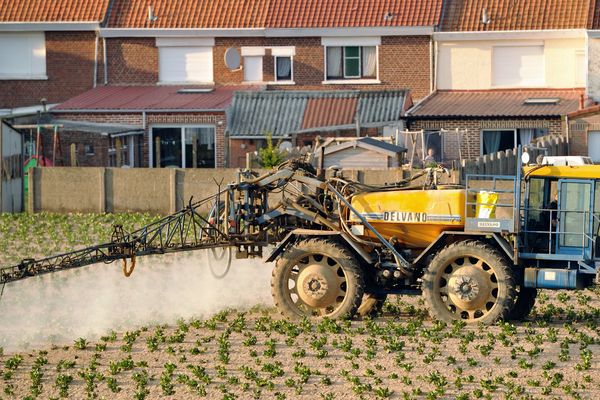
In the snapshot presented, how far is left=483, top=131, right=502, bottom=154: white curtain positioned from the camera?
51.7 m

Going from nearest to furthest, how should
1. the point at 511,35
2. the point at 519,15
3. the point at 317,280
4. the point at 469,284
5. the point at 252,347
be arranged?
1. the point at 252,347
2. the point at 469,284
3. the point at 317,280
4. the point at 511,35
5. the point at 519,15

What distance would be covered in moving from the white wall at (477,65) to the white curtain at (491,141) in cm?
360

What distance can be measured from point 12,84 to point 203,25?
8.13 meters

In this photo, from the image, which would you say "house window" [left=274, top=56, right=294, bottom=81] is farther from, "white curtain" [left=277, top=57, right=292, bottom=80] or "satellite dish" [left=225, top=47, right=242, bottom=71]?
"satellite dish" [left=225, top=47, right=242, bottom=71]

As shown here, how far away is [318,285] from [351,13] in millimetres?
33838

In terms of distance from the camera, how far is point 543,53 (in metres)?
54.5

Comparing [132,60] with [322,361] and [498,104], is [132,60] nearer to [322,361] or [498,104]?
[498,104]

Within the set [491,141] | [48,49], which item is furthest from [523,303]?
[48,49]

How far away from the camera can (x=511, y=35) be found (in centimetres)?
5425

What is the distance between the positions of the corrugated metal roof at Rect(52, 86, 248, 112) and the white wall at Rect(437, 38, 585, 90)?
302 inches

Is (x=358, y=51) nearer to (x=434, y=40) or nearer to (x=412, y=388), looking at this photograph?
(x=434, y=40)

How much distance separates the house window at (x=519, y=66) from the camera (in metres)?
54.7

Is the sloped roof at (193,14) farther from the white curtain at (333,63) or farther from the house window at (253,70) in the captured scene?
the white curtain at (333,63)

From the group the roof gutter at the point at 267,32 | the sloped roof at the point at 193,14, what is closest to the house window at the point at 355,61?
the roof gutter at the point at 267,32
